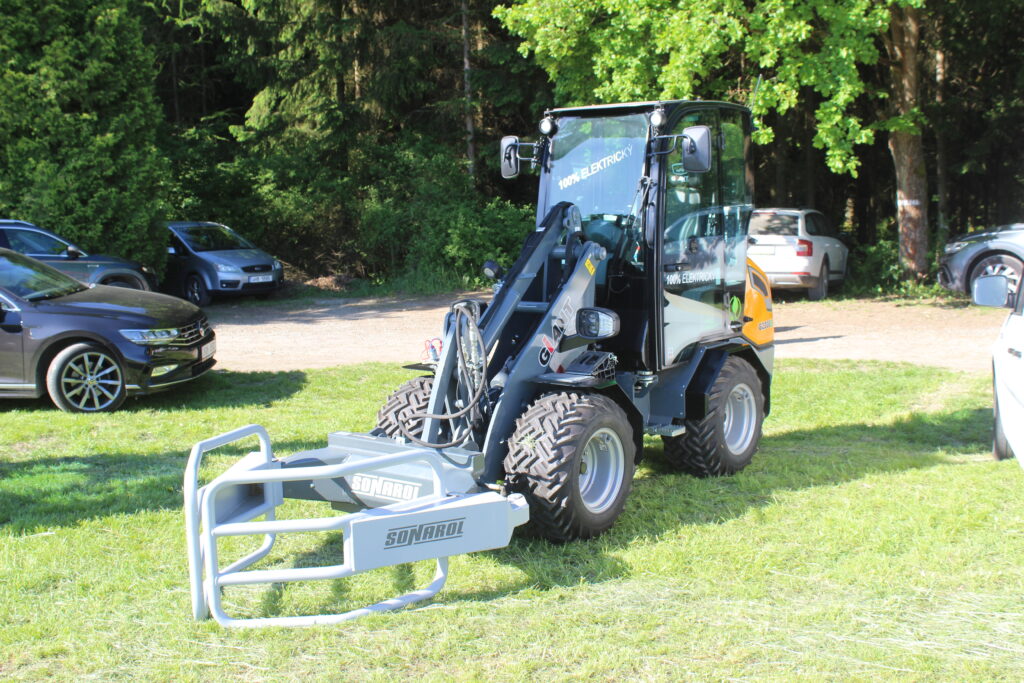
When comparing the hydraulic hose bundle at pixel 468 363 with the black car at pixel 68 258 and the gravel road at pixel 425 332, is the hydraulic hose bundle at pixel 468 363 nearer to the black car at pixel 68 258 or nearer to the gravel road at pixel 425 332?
the gravel road at pixel 425 332

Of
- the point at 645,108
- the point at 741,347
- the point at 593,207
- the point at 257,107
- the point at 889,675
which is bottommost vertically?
the point at 889,675

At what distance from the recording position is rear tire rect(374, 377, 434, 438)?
569cm

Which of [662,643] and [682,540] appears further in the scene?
[682,540]

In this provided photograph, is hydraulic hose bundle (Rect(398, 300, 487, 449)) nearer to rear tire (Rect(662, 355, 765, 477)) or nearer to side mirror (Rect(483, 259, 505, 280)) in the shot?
side mirror (Rect(483, 259, 505, 280))

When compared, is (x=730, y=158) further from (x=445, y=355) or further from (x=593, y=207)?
Result: (x=445, y=355)

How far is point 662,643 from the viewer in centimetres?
431

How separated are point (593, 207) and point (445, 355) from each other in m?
1.85

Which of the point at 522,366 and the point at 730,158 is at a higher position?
the point at 730,158

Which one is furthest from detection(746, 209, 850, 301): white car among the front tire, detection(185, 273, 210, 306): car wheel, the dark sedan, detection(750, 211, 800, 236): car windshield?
the front tire

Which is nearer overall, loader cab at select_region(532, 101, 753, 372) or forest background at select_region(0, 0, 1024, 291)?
loader cab at select_region(532, 101, 753, 372)

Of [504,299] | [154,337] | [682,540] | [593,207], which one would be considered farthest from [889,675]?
[154,337]

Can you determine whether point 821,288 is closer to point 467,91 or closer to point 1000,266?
point 1000,266

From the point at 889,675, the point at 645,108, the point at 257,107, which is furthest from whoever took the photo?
the point at 257,107

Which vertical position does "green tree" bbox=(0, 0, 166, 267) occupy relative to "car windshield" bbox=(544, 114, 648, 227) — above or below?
above
